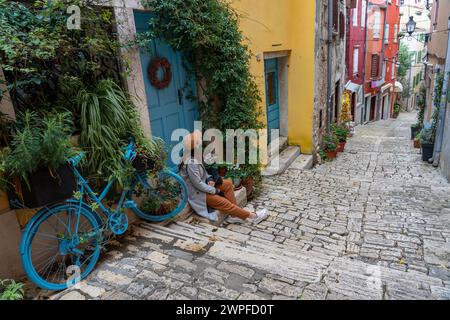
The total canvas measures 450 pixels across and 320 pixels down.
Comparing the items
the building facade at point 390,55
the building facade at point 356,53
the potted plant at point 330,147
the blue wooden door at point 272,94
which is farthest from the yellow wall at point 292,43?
the building facade at point 390,55

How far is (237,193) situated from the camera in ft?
16.4

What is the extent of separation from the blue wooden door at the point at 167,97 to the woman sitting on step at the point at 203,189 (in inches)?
13.2

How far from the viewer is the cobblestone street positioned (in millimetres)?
2484

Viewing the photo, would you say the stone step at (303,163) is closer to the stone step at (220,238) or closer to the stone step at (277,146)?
the stone step at (277,146)

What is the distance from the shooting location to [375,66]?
20.8 metres

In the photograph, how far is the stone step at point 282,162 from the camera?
6.95 m

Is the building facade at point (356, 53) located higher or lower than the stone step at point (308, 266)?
higher

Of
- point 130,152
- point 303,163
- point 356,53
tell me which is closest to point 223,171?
point 130,152

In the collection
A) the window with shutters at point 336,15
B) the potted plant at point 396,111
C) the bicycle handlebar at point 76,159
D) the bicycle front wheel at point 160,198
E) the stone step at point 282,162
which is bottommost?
the potted plant at point 396,111

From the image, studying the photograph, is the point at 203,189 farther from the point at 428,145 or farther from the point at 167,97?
the point at 428,145

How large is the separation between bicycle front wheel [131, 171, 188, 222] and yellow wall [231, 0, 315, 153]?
3330 millimetres

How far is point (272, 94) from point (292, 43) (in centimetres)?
137
